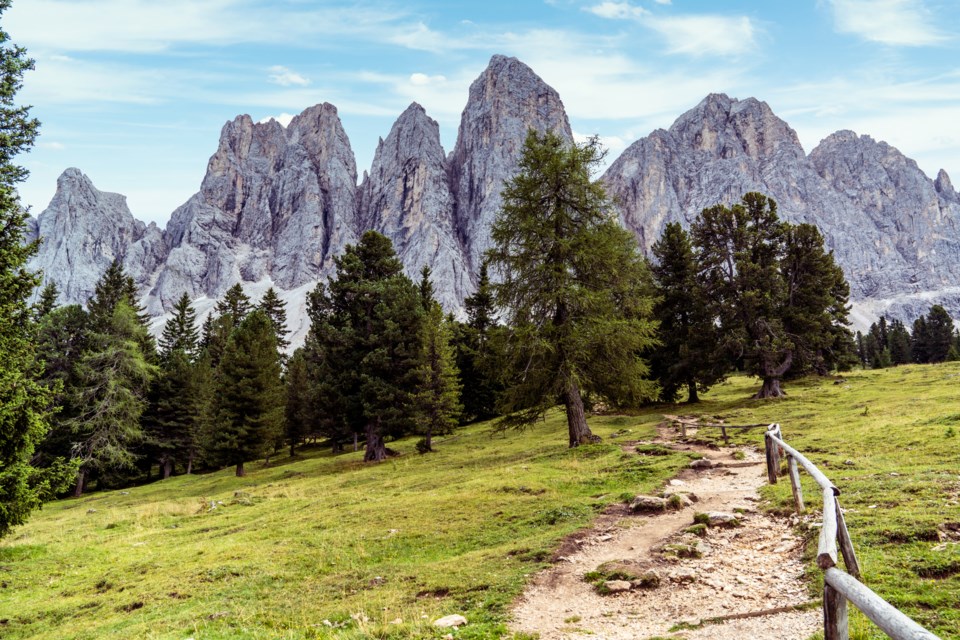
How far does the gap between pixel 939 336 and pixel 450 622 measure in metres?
131

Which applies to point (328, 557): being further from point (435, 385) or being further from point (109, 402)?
point (109, 402)

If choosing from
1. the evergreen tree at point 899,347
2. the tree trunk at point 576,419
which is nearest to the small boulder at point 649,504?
the tree trunk at point 576,419

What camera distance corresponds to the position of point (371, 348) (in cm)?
4122

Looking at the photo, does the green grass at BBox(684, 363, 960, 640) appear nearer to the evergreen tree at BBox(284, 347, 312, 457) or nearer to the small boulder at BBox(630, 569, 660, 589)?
the small boulder at BBox(630, 569, 660, 589)

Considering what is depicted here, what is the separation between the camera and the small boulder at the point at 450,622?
7.70 metres

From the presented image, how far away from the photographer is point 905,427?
21562mm

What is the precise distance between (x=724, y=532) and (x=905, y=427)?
16189mm

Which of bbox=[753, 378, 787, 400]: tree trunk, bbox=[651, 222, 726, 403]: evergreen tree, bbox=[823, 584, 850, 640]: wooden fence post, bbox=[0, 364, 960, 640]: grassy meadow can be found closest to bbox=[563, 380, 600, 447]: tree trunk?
bbox=[0, 364, 960, 640]: grassy meadow

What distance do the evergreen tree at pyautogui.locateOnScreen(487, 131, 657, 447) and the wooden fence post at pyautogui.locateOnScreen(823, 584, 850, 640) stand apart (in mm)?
20758

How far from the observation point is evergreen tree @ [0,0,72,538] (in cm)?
1473

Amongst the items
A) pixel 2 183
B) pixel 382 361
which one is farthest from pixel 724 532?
pixel 382 361

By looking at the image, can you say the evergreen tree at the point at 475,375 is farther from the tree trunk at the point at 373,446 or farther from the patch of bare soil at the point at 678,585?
the patch of bare soil at the point at 678,585

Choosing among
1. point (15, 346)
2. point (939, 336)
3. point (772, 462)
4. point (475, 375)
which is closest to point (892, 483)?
point (772, 462)

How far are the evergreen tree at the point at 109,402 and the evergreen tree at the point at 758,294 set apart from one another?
58.2m
